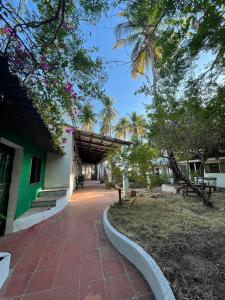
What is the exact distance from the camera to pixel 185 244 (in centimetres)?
312

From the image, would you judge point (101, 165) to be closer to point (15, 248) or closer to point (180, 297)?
point (15, 248)

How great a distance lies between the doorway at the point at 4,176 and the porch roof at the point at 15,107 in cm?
59

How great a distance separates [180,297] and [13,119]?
3.88 m

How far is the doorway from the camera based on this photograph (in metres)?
4.12

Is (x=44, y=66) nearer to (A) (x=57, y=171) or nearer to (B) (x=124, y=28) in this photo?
(B) (x=124, y=28)

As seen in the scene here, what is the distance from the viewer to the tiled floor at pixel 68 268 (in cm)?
216

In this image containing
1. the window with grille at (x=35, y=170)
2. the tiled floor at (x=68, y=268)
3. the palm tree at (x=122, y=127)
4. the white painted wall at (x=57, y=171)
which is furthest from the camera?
the palm tree at (x=122, y=127)

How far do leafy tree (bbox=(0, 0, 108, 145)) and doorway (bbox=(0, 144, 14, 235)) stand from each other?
140 cm

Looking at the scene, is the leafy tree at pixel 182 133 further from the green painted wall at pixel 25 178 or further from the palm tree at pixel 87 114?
the green painted wall at pixel 25 178

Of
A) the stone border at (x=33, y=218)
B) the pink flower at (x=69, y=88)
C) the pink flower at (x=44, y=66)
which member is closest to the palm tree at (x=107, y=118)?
the stone border at (x=33, y=218)

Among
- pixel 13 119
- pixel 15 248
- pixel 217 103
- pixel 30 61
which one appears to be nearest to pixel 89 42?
pixel 30 61

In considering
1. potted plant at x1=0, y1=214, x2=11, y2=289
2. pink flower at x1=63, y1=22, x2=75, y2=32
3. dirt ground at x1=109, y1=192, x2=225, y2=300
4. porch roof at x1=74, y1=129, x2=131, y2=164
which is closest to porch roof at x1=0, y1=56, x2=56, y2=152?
pink flower at x1=63, y1=22, x2=75, y2=32

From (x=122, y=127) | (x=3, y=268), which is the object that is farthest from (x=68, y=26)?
(x=122, y=127)

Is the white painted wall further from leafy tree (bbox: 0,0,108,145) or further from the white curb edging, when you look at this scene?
the white curb edging
